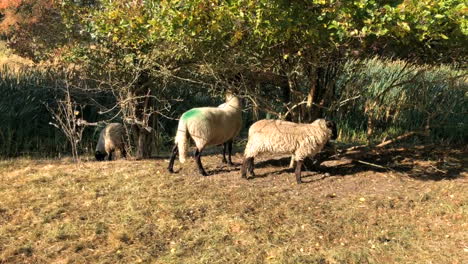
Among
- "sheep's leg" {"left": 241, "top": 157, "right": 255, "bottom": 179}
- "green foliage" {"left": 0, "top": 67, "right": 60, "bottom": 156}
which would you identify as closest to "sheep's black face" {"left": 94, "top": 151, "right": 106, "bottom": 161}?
"green foliage" {"left": 0, "top": 67, "right": 60, "bottom": 156}

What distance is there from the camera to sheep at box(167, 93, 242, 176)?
620 centimetres

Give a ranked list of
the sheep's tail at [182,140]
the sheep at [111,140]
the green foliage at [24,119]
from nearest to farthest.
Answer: the sheep's tail at [182,140]
the sheep at [111,140]
the green foliage at [24,119]

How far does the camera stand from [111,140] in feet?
25.7

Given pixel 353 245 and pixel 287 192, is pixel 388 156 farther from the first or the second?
pixel 353 245

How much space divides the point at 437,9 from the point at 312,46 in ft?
6.08

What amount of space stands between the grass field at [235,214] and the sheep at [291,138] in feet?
1.44

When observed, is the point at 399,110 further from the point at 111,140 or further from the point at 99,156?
the point at 99,156

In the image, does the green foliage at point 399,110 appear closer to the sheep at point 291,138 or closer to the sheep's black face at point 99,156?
the sheep at point 291,138

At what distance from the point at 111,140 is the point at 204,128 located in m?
2.39

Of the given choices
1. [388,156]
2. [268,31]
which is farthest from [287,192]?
[388,156]

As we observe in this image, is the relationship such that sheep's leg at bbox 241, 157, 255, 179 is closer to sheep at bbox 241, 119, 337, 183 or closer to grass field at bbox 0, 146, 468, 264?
sheep at bbox 241, 119, 337, 183

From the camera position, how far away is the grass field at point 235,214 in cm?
410

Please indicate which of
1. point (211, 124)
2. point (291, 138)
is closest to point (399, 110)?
point (291, 138)

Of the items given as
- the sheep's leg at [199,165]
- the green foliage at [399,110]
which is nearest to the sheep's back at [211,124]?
the sheep's leg at [199,165]
